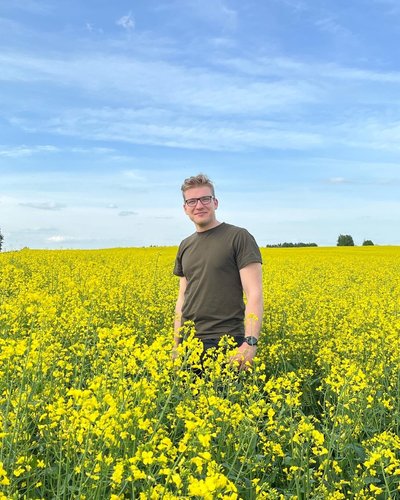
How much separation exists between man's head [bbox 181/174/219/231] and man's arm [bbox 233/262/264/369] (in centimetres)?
58

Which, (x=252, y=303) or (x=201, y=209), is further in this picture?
(x=201, y=209)

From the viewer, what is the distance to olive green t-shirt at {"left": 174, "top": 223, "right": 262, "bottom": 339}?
14.7 ft

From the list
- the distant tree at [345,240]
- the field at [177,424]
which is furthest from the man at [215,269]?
the distant tree at [345,240]

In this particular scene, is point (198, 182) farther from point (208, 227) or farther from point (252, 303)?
point (252, 303)

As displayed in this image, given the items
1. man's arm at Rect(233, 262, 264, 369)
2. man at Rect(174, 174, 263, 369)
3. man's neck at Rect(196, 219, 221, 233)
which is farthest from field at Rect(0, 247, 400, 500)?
man's neck at Rect(196, 219, 221, 233)

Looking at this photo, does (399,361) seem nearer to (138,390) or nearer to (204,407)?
(204,407)

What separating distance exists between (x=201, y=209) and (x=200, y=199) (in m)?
0.09

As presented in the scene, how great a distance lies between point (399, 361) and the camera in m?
4.62

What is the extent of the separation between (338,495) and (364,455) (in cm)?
72

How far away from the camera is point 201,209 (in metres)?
4.50

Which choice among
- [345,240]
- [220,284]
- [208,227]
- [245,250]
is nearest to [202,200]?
[208,227]

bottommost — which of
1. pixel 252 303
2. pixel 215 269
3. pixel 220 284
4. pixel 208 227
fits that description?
pixel 252 303

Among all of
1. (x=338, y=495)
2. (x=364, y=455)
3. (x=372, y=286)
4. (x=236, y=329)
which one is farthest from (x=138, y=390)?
(x=372, y=286)

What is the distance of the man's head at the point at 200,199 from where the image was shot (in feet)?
14.6
